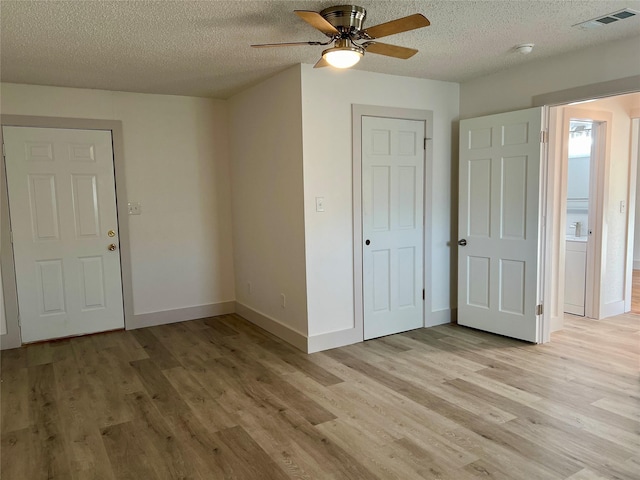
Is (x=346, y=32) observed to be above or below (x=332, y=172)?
above

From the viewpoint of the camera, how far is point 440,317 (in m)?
4.73

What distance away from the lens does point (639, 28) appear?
3.04 meters

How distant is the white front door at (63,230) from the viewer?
4.25 metres

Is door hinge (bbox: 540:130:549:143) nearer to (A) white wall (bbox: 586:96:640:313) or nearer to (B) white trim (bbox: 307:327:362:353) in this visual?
(A) white wall (bbox: 586:96:640:313)

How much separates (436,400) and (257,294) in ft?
7.78

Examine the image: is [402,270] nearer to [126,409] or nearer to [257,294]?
[257,294]

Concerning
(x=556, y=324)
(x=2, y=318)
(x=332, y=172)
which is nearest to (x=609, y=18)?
(x=332, y=172)

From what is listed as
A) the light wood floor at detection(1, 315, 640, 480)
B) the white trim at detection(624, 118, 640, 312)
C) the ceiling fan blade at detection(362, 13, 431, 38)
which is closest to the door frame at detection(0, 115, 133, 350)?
the light wood floor at detection(1, 315, 640, 480)

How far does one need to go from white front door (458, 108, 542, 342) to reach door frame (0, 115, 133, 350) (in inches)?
136

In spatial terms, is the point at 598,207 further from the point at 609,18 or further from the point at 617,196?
the point at 609,18

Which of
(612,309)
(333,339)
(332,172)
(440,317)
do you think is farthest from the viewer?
(612,309)

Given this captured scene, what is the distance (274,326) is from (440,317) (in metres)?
1.74

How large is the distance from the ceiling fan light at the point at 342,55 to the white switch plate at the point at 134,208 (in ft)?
9.73

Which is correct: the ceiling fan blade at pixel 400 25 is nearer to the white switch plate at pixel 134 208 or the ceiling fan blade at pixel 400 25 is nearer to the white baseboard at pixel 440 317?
the white baseboard at pixel 440 317
